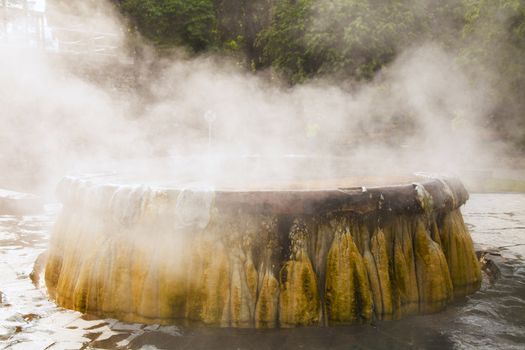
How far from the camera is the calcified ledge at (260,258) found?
301 cm

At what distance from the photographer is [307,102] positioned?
19.1 meters

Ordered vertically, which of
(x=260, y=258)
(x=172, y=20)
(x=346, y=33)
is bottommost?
(x=260, y=258)

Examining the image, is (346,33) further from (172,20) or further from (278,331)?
(278,331)

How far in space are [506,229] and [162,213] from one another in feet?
13.7

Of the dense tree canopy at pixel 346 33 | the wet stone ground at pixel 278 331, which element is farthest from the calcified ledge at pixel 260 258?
the dense tree canopy at pixel 346 33

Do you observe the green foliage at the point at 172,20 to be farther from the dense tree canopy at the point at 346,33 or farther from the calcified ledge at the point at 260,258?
the calcified ledge at the point at 260,258

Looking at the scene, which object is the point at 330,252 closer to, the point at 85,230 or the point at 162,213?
the point at 162,213

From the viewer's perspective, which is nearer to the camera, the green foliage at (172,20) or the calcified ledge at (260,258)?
the calcified ledge at (260,258)

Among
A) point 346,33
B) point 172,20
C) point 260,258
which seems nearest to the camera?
point 260,258

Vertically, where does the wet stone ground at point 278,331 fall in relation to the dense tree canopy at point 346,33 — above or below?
below

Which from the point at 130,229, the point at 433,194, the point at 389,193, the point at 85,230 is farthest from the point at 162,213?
the point at 433,194

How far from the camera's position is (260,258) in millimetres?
3080

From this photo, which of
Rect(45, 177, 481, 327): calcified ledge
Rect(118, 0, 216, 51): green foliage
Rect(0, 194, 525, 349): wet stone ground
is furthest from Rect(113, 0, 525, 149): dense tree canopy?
Rect(45, 177, 481, 327): calcified ledge

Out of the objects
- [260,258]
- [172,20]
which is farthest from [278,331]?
[172,20]
